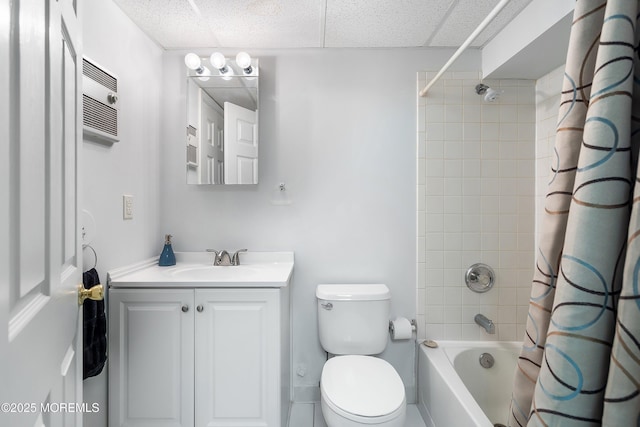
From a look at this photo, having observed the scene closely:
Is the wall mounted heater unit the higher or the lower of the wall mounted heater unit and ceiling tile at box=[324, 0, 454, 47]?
the lower

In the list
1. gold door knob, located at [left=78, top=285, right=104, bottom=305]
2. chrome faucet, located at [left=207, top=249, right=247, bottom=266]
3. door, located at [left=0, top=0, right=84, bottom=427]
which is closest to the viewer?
door, located at [left=0, top=0, right=84, bottom=427]

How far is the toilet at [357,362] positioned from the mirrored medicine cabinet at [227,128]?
881 millimetres

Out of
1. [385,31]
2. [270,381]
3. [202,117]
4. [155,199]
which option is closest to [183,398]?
[270,381]

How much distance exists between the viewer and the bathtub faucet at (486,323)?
1660mm

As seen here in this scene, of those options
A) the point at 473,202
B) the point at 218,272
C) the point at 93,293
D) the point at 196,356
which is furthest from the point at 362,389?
the point at 473,202

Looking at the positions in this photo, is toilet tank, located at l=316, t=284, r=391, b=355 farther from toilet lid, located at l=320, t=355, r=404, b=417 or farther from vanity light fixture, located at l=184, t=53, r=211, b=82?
vanity light fixture, located at l=184, t=53, r=211, b=82

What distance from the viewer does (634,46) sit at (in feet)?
1.60

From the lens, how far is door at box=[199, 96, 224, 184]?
181 cm

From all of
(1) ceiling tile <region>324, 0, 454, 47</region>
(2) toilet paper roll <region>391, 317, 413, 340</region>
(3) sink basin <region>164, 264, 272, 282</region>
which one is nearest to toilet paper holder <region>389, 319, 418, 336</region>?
(2) toilet paper roll <region>391, 317, 413, 340</region>

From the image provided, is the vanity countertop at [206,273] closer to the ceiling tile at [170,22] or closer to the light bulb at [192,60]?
the light bulb at [192,60]

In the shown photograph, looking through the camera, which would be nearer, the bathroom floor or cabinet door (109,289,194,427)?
cabinet door (109,289,194,427)

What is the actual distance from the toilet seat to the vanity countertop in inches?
19.2

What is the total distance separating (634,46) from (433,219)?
1.38 m

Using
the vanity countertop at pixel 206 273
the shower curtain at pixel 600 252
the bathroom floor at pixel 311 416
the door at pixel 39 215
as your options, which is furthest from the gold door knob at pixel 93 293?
the bathroom floor at pixel 311 416
